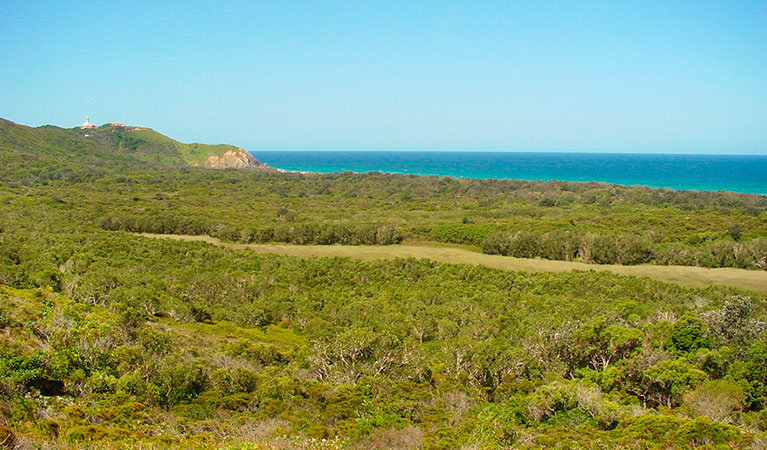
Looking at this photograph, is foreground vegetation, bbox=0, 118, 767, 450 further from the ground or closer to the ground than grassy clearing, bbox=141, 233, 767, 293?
further from the ground

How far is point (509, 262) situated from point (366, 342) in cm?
4192

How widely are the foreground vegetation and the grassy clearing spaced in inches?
186

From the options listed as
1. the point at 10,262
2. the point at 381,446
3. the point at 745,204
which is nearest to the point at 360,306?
the point at 381,446

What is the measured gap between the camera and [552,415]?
70.5 feet

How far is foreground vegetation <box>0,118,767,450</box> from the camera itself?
17344mm

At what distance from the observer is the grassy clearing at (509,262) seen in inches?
2233

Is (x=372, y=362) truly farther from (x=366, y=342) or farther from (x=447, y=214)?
(x=447, y=214)

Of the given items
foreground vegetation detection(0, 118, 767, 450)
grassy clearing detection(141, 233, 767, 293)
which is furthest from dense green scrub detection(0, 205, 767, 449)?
grassy clearing detection(141, 233, 767, 293)

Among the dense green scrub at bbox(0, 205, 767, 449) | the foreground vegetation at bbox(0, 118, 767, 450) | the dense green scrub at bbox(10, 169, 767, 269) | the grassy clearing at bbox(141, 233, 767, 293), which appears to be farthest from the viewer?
the dense green scrub at bbox(10, 169, 767, 269)

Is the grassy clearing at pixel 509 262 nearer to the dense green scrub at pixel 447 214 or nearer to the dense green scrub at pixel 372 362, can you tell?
the dense green scrub at pixel 447 214

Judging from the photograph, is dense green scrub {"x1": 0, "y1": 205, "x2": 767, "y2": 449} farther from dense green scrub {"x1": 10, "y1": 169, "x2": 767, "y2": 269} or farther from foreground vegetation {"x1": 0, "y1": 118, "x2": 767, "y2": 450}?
dense green scrub {"x1": 10, "y1": 169, "x2": 767, "y2": 269}

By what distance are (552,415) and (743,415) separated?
7570mm

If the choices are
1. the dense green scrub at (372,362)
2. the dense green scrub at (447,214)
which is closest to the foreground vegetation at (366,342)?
the dense green scrub at (372,362)

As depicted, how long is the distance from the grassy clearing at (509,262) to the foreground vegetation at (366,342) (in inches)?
186
